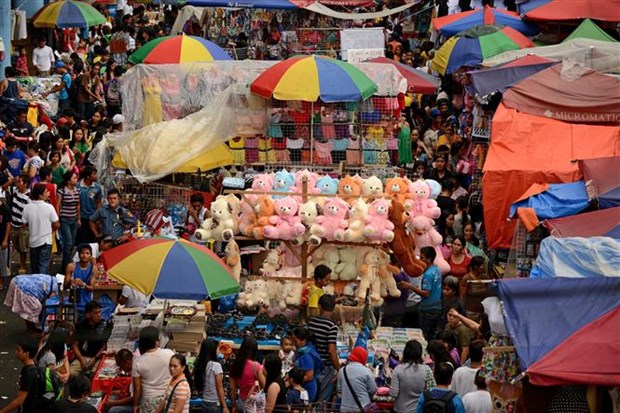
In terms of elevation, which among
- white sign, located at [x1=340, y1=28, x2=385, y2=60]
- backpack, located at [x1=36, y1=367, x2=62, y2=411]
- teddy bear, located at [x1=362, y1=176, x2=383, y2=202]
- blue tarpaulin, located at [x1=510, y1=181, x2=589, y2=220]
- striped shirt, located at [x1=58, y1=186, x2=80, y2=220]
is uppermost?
white sign, located at [x1=340, y1=28, x2=385, y2=60]

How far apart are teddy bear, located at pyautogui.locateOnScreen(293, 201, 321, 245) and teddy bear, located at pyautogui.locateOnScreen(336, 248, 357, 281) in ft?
1.59

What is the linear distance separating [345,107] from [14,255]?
16.6 ft

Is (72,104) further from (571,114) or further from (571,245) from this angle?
(571,245)

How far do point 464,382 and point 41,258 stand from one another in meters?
7.51

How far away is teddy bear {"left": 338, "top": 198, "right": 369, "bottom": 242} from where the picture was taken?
1536 centimetres

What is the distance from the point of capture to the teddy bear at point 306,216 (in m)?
15.5

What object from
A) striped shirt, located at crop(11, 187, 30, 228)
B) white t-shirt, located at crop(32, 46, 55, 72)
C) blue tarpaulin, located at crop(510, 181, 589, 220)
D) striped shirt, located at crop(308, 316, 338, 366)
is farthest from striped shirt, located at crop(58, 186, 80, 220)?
white t-shirt, located at crop(32, 46, 55, 72)

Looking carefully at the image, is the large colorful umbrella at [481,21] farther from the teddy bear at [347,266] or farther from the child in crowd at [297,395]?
the child in crowd at [297,395]

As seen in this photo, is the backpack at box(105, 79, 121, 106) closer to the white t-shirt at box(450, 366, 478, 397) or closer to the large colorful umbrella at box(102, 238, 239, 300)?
the large colorful umbrella at box(102, 238, 239, 300)

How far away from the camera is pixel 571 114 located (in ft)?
64.0

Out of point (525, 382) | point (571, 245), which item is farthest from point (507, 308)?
point (571, 245)

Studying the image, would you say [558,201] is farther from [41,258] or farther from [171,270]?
[41,258]

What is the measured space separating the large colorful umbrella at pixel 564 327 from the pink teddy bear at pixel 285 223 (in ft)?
13.3

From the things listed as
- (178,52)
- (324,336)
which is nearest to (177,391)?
(324,336)
